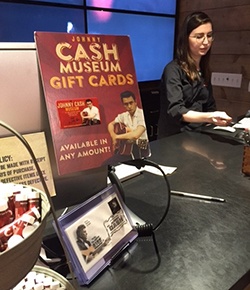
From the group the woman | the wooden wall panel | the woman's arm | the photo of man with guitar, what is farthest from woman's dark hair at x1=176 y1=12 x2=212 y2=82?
the photo of man with guitar

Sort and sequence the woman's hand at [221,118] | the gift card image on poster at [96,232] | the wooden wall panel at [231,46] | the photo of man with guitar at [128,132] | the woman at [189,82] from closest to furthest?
the gift card image on poster at [96,232] → the photo of man with guitar at [128,132] → the woman's hand at [221,118] → the woman at [189,82] → the wooden wall panel at [231,46]

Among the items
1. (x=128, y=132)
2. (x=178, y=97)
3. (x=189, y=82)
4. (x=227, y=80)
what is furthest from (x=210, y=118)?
(x=227, y=80)

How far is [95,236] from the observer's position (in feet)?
1.91

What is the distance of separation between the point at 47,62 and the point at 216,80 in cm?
269

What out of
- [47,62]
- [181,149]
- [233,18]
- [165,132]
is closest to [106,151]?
[47,62]

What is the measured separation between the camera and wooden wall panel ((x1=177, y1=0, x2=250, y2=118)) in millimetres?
2660

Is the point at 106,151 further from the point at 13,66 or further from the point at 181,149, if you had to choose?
the point at 181,149

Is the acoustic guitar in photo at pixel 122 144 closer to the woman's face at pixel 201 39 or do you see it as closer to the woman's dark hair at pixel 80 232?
the woman's dark hair at pixel 80 232

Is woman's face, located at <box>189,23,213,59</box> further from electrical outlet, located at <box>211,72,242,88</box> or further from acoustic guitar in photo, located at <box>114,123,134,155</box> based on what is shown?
acoustic guitar in photo, located at <box>114,123,134,155</box>

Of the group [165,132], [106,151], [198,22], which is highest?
[198,22]

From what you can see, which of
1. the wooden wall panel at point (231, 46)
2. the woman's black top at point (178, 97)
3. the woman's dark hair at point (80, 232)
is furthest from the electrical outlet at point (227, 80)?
the woman's dark hair at point (80, 232)

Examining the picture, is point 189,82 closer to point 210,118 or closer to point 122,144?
point 210,118

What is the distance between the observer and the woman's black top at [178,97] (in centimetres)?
171

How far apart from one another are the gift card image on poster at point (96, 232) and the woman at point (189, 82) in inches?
42.9
